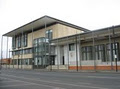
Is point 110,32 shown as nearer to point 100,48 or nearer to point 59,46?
point 100,48

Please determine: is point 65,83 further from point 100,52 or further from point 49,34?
point 49,34

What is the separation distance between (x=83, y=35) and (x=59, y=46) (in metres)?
11.9

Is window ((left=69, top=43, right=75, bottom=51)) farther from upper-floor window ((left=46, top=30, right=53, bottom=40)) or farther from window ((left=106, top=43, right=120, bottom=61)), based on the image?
window ((left=106, top=43, right=120, bottom=61))

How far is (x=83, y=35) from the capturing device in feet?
133

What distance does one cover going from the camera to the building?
36406 millimetres

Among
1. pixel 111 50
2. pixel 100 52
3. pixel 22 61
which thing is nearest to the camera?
pixel 111 50

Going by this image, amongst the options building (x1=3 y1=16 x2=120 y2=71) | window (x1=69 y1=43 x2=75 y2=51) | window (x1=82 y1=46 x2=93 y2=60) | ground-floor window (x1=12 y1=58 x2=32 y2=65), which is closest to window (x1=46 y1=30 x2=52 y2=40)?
building (x1=3 y1=16 x2=120 y2=71)

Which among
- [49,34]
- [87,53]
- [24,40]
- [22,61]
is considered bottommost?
[22,61]

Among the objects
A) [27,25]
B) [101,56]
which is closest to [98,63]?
[101,56]

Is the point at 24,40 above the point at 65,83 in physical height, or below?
above

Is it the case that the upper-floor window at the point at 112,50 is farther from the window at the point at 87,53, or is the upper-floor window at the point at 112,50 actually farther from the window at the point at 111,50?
the window at the point at 87,53

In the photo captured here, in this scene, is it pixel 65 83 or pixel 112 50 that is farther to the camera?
pixel 112 50

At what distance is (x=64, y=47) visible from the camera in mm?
49656

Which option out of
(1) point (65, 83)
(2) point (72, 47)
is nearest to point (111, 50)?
(2) point (72, 47)
